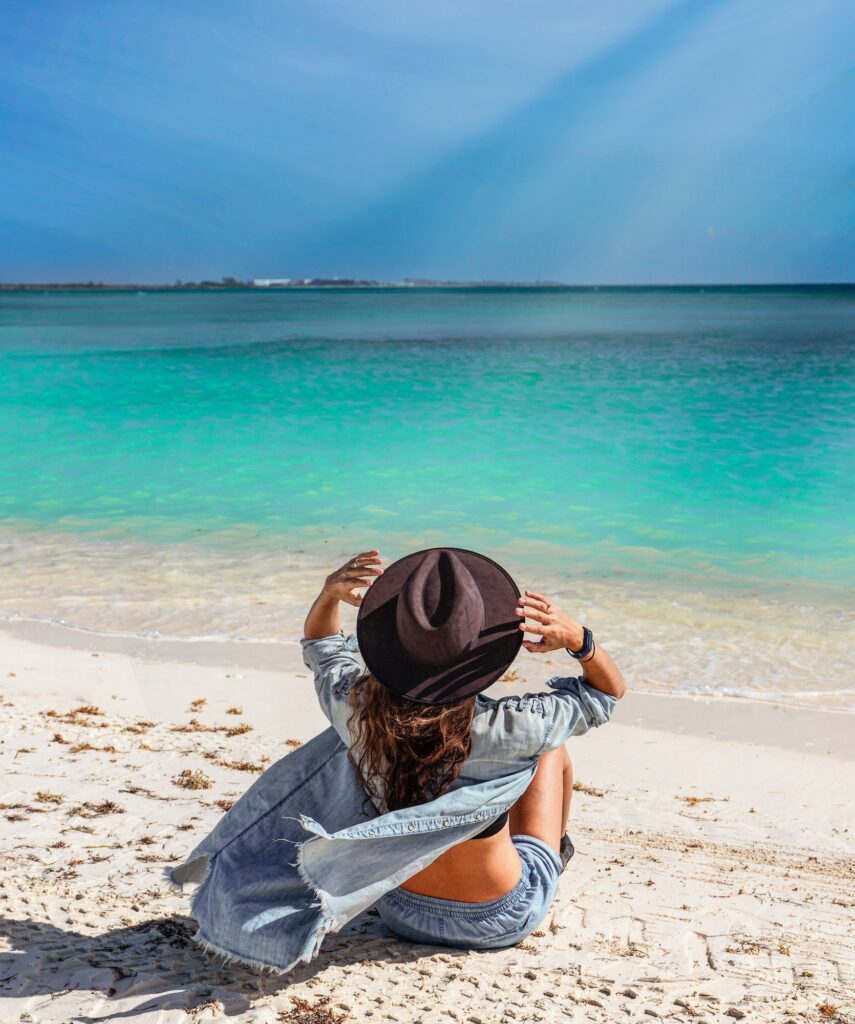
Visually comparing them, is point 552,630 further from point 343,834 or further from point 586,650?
point 343,834

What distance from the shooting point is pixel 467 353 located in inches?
1280

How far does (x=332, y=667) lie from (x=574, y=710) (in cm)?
72

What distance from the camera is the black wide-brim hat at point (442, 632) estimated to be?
2350 millimetres

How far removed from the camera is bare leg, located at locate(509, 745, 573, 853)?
9.95ft

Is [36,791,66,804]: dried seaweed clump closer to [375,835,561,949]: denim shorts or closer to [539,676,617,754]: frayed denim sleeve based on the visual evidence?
[375,835,561,949]: denim shorts

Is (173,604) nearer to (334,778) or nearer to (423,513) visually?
(423,513)

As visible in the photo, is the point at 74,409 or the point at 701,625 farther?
the point at 74,409

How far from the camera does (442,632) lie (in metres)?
2.33

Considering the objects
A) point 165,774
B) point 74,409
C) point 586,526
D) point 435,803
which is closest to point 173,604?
point 165,774

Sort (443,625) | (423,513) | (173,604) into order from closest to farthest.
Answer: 1. (443,625)
2. (173,604)
3. (423,513)

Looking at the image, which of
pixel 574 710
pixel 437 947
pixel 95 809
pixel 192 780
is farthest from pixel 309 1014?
pixel 192 780

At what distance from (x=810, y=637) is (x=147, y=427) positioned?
572 inches

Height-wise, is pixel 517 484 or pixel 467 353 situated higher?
pixel 467 353

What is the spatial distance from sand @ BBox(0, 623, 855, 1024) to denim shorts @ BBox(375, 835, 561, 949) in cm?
6
